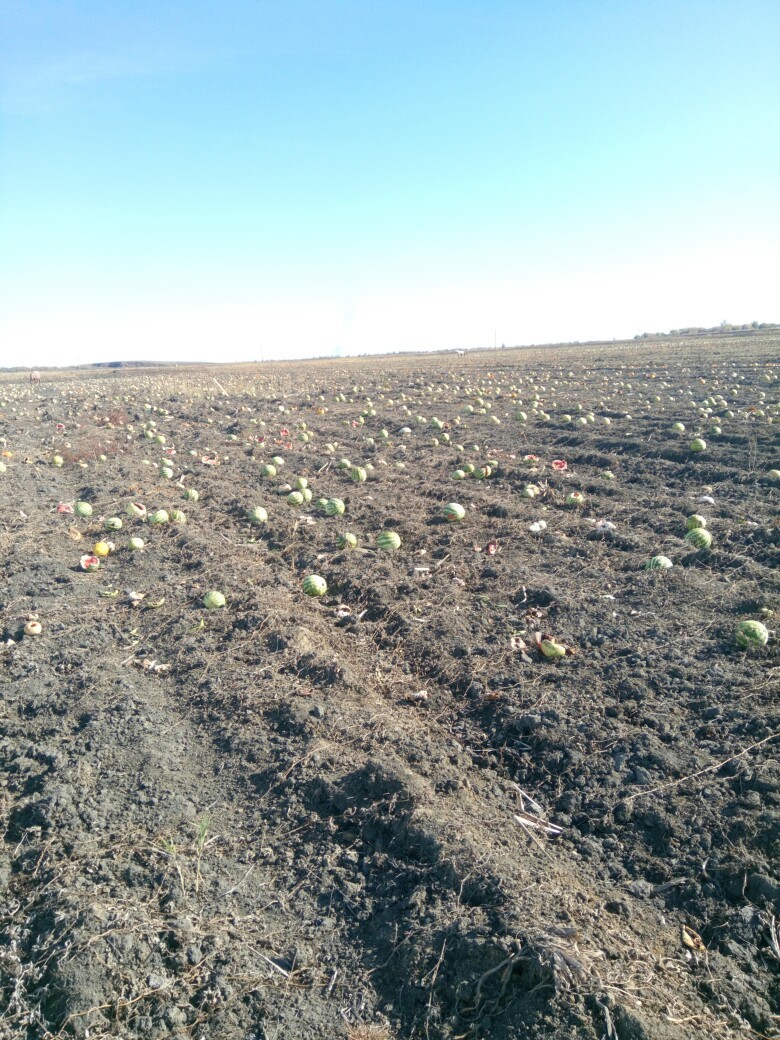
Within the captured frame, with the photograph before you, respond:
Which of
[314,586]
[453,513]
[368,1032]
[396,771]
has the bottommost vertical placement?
[368,1032]

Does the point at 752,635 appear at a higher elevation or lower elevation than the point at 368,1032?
higher

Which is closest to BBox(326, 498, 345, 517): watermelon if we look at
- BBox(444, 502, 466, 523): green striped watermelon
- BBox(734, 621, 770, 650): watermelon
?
BBox(444, 502, 466, 523): green striped watermelon

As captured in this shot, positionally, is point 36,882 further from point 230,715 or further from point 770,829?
point 770,829

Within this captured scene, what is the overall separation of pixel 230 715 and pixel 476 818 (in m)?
2.53

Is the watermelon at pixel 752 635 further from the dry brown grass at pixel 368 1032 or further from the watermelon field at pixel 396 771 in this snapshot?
the dry brown grass at pixel 368 1032

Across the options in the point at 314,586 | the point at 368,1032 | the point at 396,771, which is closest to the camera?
the point at 368,1032

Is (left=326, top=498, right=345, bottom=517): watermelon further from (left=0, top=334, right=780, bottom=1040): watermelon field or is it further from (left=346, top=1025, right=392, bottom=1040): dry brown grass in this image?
(left=346, top=1025, right=392, bottom=1040): dry brown grass

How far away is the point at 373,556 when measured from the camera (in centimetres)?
999

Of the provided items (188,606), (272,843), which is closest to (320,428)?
(188,606)

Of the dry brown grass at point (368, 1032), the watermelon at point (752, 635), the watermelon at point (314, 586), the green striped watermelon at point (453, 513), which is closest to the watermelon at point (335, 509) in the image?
the green striped watermelon at point (453, 513)

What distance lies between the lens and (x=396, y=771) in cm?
499

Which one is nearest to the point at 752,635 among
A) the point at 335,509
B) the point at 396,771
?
the point at 396,771

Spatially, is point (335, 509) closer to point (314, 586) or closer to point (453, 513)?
point (453, 513)

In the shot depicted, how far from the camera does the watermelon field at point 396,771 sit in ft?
11.4
